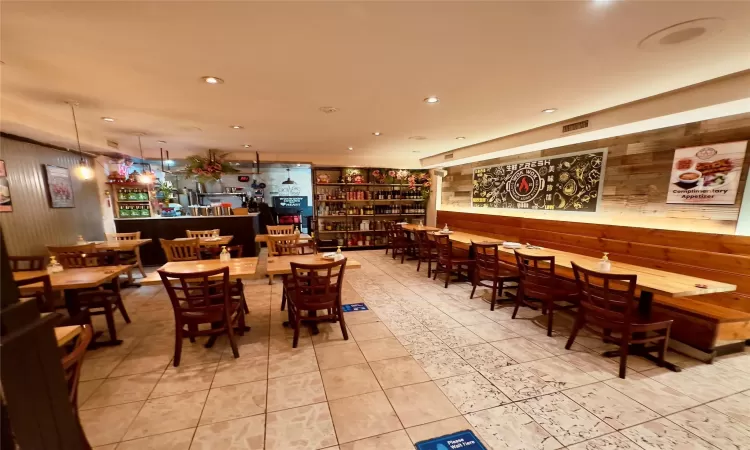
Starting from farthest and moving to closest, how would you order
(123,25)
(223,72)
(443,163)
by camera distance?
(443,163)
(223,72)
(123,25)

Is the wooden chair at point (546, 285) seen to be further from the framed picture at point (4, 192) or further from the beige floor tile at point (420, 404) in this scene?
the framed picture at point (4, 192)

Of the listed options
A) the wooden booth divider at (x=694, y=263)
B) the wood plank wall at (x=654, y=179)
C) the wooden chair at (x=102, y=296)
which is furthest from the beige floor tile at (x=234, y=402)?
the wood plank wall at (x=654, y=179)

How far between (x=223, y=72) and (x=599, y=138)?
496cm

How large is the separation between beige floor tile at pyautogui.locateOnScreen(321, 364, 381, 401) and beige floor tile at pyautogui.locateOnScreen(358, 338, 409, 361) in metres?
0.19

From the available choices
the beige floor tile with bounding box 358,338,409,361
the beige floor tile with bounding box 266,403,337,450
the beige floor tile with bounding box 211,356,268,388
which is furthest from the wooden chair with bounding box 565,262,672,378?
the beige floor tile with bounding box 211,356,268,388

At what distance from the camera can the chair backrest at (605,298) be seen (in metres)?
2.36

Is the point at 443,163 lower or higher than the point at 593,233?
higher

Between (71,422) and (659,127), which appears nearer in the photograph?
(71,422)

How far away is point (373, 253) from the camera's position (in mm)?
7637

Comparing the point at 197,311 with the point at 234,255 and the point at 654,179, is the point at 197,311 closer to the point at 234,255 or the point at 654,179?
the point at 234,255

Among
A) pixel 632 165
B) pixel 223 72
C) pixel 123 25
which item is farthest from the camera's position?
pixel 632 165

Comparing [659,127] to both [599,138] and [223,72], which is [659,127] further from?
[223,72]

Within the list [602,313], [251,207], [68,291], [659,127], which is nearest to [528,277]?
[602,313]

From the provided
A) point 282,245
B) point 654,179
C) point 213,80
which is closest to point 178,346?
point 282,245
